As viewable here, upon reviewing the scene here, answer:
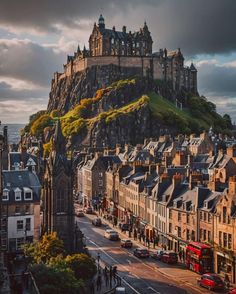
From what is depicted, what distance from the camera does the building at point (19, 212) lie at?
52.8 meters

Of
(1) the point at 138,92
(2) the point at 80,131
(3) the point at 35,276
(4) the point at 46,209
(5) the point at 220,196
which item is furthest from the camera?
(1) the point at 138,92

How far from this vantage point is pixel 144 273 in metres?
48.9

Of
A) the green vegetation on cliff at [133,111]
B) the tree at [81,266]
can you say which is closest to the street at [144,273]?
the tree at [81,266]

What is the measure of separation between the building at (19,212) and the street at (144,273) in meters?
7.72

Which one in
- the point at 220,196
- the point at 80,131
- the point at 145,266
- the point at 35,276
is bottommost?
the point at 145,266

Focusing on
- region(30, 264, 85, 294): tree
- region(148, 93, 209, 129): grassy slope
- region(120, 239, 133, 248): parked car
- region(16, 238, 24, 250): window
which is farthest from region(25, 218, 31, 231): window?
region(148, 93, 209, 129): grassy slope

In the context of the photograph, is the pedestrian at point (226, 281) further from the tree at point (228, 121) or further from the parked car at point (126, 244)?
the tree at point (228, 121)

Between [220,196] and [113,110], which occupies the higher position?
[113,110]

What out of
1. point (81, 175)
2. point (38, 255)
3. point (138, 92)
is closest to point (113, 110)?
point (138, 92)

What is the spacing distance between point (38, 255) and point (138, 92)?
128 meters

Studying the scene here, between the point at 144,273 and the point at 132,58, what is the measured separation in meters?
130

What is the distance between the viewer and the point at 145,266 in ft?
169

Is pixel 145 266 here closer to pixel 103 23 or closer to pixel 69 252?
pixel 69 252

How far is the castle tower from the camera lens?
5378cm
